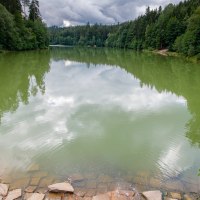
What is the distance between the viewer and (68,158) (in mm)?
7035

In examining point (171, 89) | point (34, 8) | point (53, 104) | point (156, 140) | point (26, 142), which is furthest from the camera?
point (34, 8)

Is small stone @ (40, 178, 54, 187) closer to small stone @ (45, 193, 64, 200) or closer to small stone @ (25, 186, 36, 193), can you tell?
small stone @ (25, 186, 36, 193)

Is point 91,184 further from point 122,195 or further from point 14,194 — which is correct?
point 14,194

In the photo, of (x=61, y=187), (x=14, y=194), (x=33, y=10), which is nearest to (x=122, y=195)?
(x=61, y=187)

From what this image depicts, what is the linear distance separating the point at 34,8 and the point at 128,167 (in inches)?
2673

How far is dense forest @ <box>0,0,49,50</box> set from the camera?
42.2m

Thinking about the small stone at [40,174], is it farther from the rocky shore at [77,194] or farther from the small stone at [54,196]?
the small stone at [54,196]

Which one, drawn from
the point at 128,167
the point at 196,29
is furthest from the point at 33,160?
the point at 196,29

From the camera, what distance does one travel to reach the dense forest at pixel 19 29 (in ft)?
139

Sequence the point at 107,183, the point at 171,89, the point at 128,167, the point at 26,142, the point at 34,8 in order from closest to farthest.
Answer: the point at 107,183 → the point at 128,167 → the point at 26,142 → the point at 171,89 → the point at 34,8

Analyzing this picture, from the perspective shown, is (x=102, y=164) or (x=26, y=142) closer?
(x=102, y=164)

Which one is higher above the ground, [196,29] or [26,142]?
[196,29]

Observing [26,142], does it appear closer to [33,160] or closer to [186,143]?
[33,160]

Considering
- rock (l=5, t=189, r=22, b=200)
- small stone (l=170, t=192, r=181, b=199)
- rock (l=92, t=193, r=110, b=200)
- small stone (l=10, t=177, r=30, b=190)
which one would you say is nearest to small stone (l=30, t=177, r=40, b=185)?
small stone (l=10, t=177, r=30, b=190)
